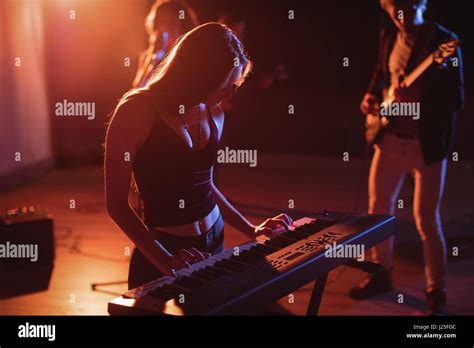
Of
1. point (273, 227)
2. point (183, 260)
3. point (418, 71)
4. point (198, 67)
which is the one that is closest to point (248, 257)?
point (183, 260)

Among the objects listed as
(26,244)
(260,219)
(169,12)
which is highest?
(169,12)

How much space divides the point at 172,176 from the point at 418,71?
236 centimetres

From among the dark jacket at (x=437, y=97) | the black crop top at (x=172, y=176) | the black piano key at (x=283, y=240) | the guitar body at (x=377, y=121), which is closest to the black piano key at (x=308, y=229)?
the black piano key at (x=283, y=240)

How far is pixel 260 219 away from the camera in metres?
6.68

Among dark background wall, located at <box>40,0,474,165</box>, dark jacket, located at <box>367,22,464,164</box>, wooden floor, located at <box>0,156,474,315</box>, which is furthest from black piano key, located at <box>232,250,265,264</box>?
dark background wall, located at <box>40,0,474,165</box>

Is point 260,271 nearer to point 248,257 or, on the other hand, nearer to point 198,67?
point 248,257

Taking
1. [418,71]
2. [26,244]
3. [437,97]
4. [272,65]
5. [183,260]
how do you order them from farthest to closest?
1. [272,65]
2. [26,244]
3. [418,71]
4. [437,97]
5. [183,260]

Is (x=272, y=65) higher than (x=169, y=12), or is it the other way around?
(x=169, y=12)

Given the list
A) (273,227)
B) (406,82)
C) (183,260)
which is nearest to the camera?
(183,260)

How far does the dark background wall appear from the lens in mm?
9023

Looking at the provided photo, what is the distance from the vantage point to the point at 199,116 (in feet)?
7.48

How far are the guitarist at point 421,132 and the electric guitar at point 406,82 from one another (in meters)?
0.03

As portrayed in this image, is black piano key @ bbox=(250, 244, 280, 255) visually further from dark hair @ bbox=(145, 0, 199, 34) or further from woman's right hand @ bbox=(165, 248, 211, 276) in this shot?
dark hair @ bbox=(145, 0, 199, 34)

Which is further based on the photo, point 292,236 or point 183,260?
point 292,236
